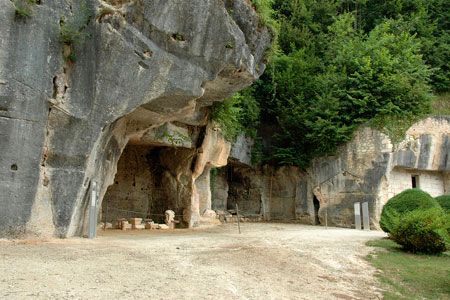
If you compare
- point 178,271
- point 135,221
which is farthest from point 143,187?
point 178,271

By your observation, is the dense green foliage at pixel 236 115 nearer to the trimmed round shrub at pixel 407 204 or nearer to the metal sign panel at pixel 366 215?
the metal sign panel at pixel 366 215

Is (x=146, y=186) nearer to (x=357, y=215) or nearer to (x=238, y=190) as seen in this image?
(x=238, y=190)

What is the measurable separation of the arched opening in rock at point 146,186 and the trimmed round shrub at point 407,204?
26.9ft

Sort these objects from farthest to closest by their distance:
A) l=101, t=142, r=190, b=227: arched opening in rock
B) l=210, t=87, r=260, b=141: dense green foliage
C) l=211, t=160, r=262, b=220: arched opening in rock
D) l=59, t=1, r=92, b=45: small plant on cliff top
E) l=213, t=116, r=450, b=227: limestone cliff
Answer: l=211, t=160, r=262, b=220: arched opening in rock → l=213, t=116, r=450, b=227: limestone cliff → l=101, t=142, r=190, b=227: arched opening in rock → l=210, t=87, r=260, b=141: dense green foliage → l=59, t=1, r=92, b=45: small plant on cliff top

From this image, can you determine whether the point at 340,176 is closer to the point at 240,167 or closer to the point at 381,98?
the point at 381,98

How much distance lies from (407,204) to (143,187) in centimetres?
1088

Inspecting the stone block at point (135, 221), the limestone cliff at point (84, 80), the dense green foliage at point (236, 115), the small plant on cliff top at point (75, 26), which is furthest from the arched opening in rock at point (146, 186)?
the small plant on cliff top at point (75, 26)

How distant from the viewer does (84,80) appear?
30.2 feet

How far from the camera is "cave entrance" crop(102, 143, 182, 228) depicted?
16.6 m

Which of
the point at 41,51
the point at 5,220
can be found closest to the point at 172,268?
the point at 5,220

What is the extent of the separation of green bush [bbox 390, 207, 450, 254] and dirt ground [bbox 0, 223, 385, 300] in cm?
159

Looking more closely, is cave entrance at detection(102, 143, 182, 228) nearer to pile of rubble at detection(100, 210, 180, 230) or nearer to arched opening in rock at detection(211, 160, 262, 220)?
pile of rubble at detection(100, 210, 180, 230)

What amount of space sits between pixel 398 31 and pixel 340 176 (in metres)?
10.1

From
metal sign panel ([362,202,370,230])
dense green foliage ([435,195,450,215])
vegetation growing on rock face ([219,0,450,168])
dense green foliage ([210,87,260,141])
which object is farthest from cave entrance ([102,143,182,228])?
dense green foliage ([435,195,450,215])
